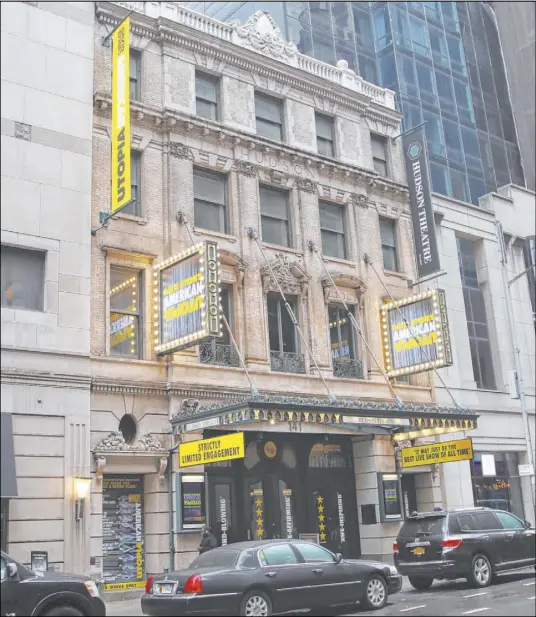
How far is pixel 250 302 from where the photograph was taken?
966 inches

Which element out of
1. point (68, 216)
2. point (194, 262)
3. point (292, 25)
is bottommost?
point (194, 262)

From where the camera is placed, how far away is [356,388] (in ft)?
86.2

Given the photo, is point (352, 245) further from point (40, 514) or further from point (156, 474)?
point (40, 514)

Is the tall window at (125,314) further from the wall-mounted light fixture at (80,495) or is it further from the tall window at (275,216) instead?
the tall window at (275,216)

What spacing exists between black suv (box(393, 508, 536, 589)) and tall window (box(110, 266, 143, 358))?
29.3 feet

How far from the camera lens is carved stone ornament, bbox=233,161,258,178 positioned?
2564cm

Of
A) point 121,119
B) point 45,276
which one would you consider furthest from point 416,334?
point 45,276

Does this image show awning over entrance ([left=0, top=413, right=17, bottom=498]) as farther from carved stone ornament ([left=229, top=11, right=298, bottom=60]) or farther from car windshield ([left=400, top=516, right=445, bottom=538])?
carved stone ornament ([left=229, top=11, right=298, bottom=60])

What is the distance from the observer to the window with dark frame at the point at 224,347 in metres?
23.2

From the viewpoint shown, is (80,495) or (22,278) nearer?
(80,495)

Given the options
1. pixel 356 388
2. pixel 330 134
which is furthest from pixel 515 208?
pixel 356 388

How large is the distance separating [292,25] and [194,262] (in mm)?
20721

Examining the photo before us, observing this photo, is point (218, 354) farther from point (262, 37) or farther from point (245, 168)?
point (262, 37)

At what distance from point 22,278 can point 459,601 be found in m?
12.7
